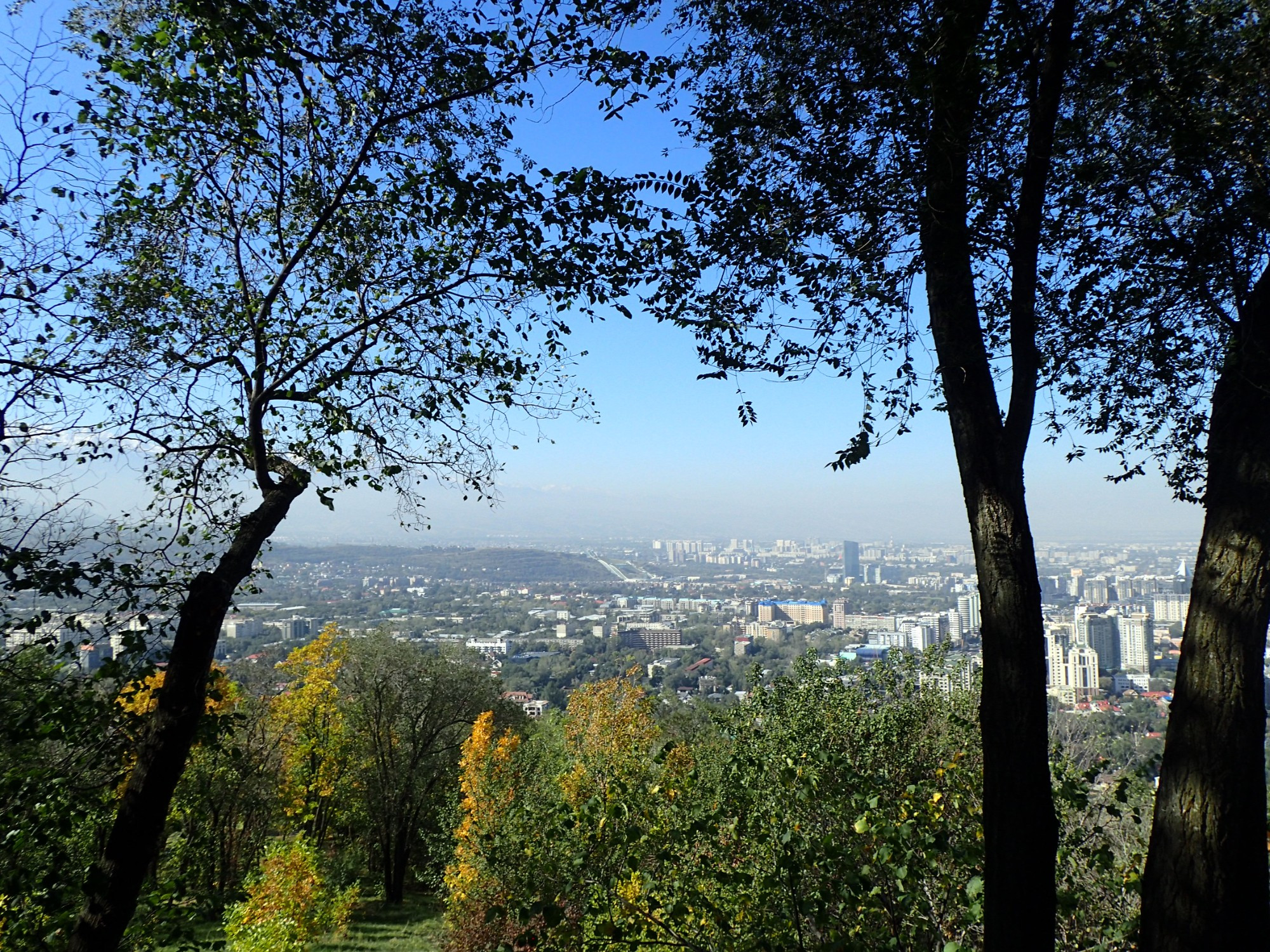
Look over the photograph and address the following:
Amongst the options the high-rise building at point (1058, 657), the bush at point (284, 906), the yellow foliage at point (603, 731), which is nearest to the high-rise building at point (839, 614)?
the high-rise building at point (1058, 657)

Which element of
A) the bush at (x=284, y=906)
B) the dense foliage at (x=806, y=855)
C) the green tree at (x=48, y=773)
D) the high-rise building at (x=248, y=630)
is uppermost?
the green tree at (x=48, y=773)

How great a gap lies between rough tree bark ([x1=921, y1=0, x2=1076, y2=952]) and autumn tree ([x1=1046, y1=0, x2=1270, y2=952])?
417 mm

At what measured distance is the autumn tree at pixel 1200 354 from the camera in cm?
243

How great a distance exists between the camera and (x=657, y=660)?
49.7 meters

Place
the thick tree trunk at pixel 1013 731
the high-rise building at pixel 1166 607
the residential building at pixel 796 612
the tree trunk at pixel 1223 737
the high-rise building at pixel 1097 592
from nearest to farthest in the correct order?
the tree trunk at pixel 1223 737, the thick tree trunk at pixel 1013 731, the high-rise building at pixel 1166 607, the high-rise building at pixel 1097 592, the residential building at pixel 796 612

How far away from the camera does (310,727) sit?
18672mm

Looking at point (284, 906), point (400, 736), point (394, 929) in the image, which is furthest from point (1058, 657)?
point (284, 906)

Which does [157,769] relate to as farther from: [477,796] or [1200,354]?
[477,796]

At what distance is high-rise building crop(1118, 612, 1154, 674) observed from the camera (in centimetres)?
2195

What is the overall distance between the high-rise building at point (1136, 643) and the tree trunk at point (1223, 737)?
23.1 meters

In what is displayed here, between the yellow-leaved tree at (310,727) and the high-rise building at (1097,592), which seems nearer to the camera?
the yellow-leaved tree at (310,727)

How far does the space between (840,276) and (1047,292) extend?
1229 mm

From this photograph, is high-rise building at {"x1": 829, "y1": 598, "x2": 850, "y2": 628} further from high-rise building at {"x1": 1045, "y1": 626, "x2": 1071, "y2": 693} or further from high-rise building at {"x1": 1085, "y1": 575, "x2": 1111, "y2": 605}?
high-rise building at {"x1": 1045, "y1": 626, "x2": 1071, "y2": 693}

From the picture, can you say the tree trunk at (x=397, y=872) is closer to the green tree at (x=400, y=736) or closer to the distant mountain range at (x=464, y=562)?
the green tree at (x=400, y=736)
